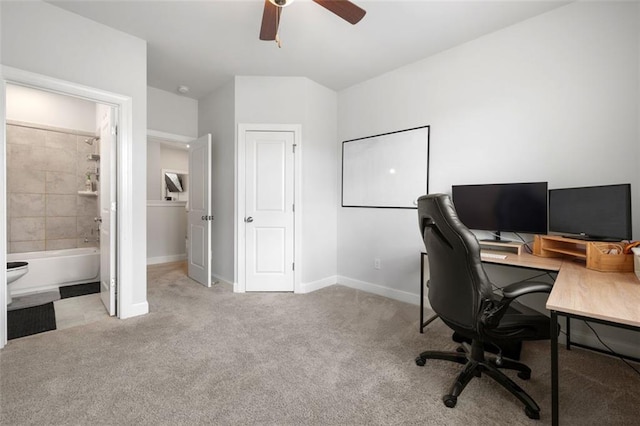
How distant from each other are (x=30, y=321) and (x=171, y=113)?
9.57 ft

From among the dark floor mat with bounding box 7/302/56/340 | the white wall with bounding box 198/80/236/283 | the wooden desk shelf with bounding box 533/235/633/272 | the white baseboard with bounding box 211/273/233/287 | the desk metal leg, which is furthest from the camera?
the white baseboard with bounding box 211/273/233/287

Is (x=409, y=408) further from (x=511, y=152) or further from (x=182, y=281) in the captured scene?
(x=182, y=281)

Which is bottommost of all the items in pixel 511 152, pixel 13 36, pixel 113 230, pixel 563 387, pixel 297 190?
pixel 563 387

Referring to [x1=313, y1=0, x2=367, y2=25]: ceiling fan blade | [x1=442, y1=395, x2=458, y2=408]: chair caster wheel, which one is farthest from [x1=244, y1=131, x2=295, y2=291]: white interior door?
[x1=442, y1=395, x2=458, y2=408]: chair caster wheel

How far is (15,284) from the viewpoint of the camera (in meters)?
3.27

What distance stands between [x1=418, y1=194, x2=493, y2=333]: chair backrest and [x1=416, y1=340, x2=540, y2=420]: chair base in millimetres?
300

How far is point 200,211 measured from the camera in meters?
3.87

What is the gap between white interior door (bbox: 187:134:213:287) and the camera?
3.63 m

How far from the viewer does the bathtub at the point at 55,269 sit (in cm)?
→ 336

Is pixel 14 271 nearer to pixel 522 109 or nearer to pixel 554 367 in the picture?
pixel 554 367

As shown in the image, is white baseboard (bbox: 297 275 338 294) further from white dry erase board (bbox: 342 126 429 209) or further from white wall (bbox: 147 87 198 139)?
white wall (bbox: 147 87 198 139)

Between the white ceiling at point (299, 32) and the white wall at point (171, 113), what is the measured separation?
506 millimetres

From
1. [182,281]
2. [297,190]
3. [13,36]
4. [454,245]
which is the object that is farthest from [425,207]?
[182,281]

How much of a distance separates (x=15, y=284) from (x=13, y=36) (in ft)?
9.22
